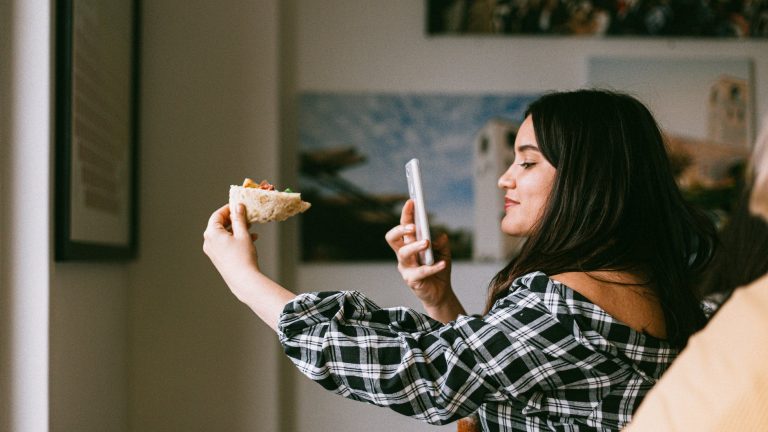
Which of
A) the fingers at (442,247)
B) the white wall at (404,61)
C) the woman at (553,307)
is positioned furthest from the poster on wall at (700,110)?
the woman at (553,307)

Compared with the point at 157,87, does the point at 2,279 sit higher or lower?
lower

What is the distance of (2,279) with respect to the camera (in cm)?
154

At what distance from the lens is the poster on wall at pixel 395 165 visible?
2771 mm

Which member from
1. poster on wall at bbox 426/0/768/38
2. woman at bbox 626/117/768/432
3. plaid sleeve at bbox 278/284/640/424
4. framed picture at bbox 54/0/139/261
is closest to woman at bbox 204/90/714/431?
plaid sleeve at bbox 278/284/640/424

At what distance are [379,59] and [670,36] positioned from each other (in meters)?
1.13

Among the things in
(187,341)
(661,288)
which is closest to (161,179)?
(187,341)

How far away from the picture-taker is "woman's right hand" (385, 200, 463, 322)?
1.42 metres

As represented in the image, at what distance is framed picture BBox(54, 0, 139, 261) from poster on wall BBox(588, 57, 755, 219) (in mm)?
1709

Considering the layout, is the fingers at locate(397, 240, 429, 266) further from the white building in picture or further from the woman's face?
the white building in picture

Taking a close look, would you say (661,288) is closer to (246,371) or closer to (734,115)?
(246,371)

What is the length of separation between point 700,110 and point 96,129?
2.20 meters

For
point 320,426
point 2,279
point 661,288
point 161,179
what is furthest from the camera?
point 320,426

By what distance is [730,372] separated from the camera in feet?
1.92

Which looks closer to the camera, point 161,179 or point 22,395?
point 22,395
